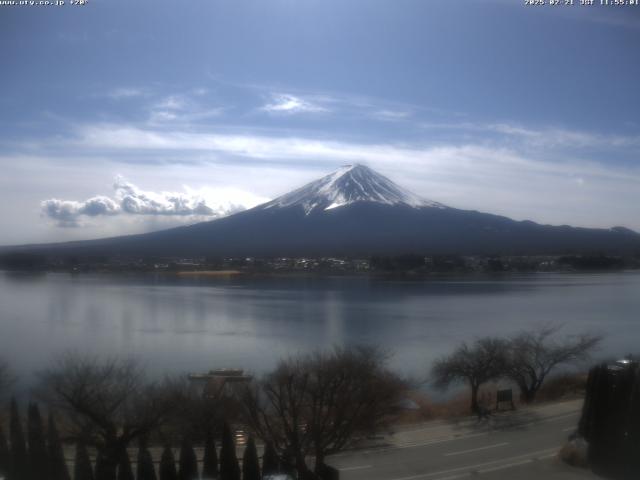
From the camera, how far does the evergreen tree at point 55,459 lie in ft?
10.7

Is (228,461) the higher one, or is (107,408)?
(107,408)

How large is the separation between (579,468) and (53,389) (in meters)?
3.17

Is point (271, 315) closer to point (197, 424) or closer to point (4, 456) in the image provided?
point (197, 424)

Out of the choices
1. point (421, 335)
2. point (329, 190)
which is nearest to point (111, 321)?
point (421, 335)

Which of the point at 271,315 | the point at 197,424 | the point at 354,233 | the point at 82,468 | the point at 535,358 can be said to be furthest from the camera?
the point at 354,233

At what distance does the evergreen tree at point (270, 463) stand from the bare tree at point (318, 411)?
81mm

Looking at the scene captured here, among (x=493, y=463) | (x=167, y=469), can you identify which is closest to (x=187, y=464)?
(x=167, y=469)

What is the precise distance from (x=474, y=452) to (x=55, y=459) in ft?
7.89

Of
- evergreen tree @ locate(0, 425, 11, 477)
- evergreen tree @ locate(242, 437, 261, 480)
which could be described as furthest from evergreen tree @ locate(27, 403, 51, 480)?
evergreen tree @ locate(242, 437, 261, 480)

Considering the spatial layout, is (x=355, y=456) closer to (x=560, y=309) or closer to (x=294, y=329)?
(x=294, y=329)

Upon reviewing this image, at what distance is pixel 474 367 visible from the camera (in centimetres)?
662

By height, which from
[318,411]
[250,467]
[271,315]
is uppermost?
[318,411]

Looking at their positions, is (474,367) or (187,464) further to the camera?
(474,367)

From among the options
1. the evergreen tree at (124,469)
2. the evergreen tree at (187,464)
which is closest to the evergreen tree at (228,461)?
the evergreen tree at (187,464)
